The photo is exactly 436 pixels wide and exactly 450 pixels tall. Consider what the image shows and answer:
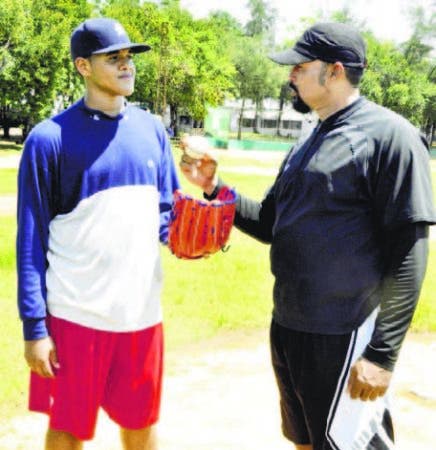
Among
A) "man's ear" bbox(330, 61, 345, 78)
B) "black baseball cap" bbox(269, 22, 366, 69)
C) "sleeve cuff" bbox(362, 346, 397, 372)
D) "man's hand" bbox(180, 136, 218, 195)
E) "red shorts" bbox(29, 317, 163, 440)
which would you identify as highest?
"black baseball cap" bbox(269, 22, 366, 69)

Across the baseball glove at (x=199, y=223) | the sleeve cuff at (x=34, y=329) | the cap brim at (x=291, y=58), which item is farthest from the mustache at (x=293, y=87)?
the sleeve cuff at (x=34, y=329)

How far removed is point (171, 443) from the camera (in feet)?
13.0

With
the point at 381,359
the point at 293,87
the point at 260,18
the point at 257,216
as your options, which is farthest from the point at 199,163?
the point at 260,18

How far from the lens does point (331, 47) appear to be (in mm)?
2672

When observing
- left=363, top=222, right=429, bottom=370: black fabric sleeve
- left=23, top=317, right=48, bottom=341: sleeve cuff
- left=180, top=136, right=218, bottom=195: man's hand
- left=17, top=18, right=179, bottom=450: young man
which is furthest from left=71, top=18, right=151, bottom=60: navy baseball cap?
left=363, top=222, right=429, bottom=370: black fabric sleeve

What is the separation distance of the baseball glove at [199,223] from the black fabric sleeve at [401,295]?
985 millimetres

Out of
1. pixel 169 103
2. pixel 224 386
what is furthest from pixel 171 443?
pixel 169 103

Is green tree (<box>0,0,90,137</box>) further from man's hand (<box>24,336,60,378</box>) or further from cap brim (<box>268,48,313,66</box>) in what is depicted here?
man's hand (<box>24,336,60,378</box>)

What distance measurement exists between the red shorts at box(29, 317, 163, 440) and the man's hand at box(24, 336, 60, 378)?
0.05 meters

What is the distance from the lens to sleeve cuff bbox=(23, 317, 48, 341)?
106 inches

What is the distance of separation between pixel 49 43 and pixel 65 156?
31959 mm

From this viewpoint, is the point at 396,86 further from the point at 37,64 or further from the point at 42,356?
the point at 42,356

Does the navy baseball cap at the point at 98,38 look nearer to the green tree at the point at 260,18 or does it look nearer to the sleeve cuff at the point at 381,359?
the sleeve cuff at the point at 381,359

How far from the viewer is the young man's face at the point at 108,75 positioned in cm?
287
